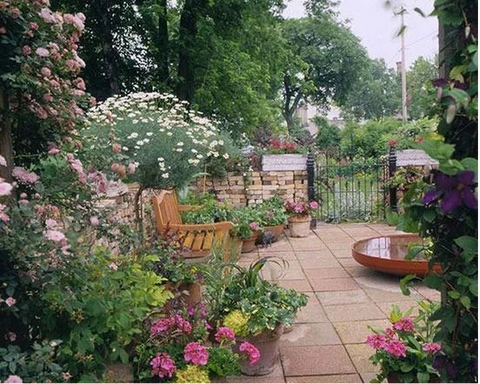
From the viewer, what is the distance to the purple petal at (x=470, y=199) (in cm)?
104

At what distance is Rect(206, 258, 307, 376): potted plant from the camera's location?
8.77 ft

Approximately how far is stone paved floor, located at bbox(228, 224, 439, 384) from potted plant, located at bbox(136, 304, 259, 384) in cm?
38

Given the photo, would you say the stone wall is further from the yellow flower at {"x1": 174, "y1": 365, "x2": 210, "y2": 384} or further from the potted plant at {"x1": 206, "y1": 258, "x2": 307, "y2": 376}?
the yellow flower at {"x1": 174, "y1": 365, "x2": 210, "y2": 384}

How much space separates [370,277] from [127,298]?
3291mm

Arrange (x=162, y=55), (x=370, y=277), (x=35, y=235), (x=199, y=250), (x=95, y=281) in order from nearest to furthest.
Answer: (x=35, y=235) < (x=95, y=281) < (x=370, y=277) < (x=199, y=250) < (x=162, y=55)

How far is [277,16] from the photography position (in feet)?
36.1

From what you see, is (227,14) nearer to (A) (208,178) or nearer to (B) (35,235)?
(A) (208,178)

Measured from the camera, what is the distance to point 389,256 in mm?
4527

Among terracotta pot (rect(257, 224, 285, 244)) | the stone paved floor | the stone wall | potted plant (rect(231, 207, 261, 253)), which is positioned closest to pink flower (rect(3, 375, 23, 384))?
the stone paved floor

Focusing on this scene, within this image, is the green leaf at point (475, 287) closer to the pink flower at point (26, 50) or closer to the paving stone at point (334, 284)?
the pink flower at point (26, 50)

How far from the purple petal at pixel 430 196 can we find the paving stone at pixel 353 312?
8.36ft

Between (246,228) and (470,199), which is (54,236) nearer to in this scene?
(470,199)


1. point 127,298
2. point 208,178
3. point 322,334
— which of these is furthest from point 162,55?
point 127,298

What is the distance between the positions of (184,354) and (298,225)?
466 centimetres
